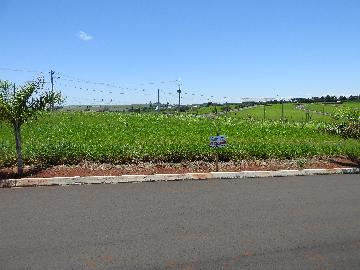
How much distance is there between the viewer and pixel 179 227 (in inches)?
293

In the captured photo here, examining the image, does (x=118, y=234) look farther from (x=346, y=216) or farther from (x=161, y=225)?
(x=346, y=216)

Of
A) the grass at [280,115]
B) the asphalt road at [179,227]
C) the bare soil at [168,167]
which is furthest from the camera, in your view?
the grass at [280,115]

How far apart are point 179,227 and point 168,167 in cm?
566

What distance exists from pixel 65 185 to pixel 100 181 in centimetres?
91

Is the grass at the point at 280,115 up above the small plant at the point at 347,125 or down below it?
below

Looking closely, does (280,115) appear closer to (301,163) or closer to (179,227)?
(301,163)

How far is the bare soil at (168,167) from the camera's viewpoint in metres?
11.9

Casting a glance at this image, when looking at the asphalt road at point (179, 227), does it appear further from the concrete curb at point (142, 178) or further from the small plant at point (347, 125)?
the small plant at point (347, 125)

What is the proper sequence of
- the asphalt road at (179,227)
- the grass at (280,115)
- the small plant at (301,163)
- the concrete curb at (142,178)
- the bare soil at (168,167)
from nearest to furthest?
the asphalt road at (179,227) → the concrete curb at (142,178) → the bare soil at (168,167) → the small plant at (301,163) → the grass at (280,115)

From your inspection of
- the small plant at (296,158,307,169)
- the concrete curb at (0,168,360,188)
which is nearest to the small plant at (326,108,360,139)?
the small plant at (296,158,307,169)

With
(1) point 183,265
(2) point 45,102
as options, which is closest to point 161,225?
(1) point 183,265

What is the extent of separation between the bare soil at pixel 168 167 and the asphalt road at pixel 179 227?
1.35 m

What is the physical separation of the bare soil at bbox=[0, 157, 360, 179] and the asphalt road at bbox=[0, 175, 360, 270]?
1347 millimetres

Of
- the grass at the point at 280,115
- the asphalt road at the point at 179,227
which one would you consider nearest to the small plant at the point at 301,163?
the asphalt road at the point at 179,227
